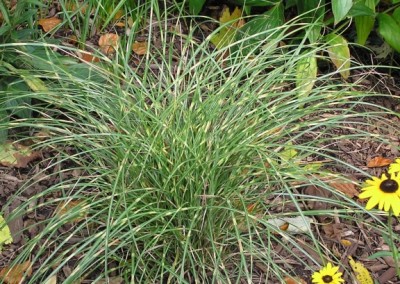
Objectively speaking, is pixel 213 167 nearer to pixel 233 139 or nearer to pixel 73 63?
pixel 233 139

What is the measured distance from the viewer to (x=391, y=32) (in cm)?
316

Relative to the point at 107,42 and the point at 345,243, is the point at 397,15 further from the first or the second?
the point at 107,42

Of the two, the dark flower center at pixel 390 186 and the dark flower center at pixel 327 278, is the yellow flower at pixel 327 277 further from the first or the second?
the dark flower center at pixel 390 186

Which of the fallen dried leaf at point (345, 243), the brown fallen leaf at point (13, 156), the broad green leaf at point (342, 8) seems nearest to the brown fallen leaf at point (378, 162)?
the fallen dried leaf at point (345, 243)

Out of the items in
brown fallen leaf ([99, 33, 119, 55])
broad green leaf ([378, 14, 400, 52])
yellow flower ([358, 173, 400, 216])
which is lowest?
brown fallen leaf ([99, 33, 119, 55])

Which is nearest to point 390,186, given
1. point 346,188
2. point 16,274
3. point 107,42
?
point 346,188

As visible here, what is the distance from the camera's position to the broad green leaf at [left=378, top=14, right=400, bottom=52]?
10.4ft

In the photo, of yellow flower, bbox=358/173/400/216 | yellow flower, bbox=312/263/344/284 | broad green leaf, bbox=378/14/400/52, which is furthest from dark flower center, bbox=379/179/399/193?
broad green leaf, bbox=378/14/400/52

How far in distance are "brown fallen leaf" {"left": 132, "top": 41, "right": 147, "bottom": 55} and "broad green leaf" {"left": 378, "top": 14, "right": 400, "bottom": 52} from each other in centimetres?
100

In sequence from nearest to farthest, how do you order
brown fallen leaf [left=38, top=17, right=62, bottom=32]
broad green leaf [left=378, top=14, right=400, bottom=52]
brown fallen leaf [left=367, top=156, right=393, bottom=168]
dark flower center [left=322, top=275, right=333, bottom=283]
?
dark flower center [left=322, top=275, right=333, bottom=283]
brown fallen leaf [left=367, top=156, right=393, bottom=168]
broad green leaf [left=378, top=14, right=400, bottom=52]
brown fallen leaf [left=38, top=17, right=62, bottom=32]

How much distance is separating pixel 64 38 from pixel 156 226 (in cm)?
124

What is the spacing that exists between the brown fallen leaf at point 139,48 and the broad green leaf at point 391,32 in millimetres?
1002

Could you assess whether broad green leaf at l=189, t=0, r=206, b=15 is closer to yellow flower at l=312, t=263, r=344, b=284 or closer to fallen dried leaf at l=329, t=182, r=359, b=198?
fallen dried leaf at l=329, t=182, r=359, b=198

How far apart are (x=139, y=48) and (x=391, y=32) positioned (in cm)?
107
